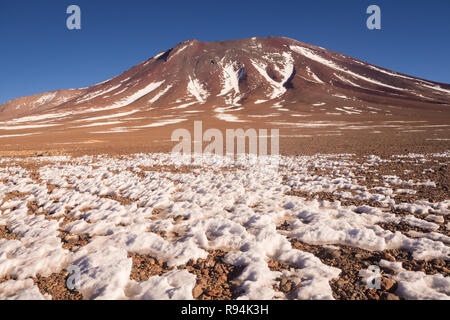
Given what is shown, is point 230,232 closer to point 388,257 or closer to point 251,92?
point 388,257

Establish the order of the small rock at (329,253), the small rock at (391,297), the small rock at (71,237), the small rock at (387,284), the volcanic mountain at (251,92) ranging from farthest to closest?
the volcanic mountain at (251,92)
the small rock at (71,237)
the small rock at (329,253)
the small rock at (387,284)
the small rock at (391,297)

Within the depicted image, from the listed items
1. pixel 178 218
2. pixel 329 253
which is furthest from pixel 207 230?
pixel 329 253

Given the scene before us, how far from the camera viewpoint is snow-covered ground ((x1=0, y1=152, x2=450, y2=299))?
3246mm

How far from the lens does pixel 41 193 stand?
7.65 m

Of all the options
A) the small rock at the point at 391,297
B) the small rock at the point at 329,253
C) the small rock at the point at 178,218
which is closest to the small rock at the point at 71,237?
the small rock at the point at 178,218

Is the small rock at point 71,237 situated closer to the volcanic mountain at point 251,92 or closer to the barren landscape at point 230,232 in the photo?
the barren landscape at point 230,232

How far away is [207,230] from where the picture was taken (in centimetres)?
500

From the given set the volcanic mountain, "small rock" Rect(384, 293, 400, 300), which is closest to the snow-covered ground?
"small rock" Rect(384, 293, 400, 300)

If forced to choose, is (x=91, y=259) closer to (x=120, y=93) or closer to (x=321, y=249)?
(x=321, y=249)

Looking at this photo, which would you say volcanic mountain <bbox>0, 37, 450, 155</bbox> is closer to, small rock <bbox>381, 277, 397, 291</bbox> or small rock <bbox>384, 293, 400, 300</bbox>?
small rock <bbox>381, 277, 397, 291</bbox>

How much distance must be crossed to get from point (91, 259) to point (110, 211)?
90.0 inches

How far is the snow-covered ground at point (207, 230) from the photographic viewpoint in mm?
3246

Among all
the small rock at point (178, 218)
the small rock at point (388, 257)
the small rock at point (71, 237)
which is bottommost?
the small rock at point (178, 218)

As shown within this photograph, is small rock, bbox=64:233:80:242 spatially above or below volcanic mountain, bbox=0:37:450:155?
below
